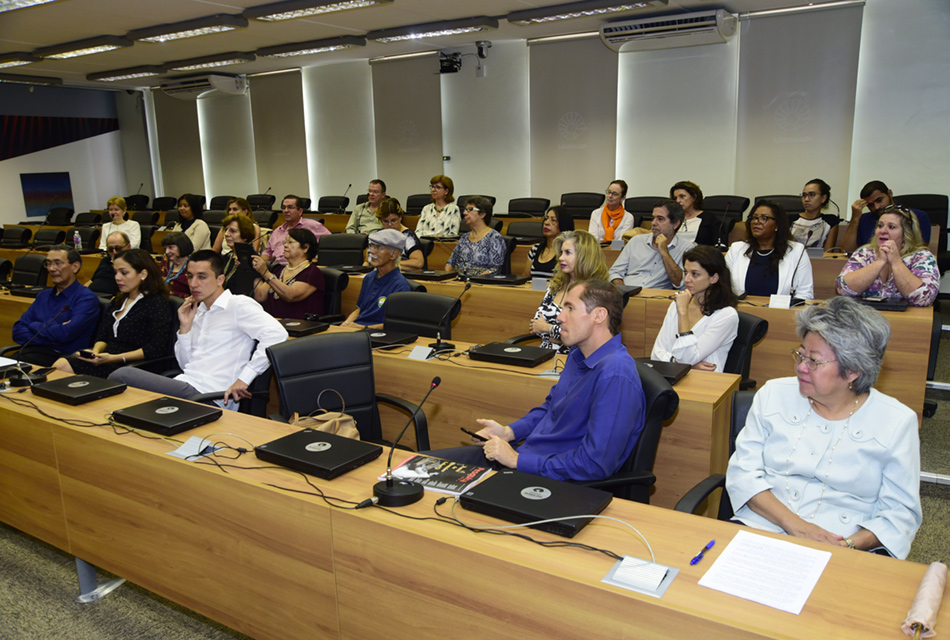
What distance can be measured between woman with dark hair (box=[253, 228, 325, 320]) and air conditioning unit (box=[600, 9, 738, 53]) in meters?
4.60

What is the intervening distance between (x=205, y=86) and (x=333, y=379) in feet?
30.8

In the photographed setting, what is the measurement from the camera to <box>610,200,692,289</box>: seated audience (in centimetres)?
453

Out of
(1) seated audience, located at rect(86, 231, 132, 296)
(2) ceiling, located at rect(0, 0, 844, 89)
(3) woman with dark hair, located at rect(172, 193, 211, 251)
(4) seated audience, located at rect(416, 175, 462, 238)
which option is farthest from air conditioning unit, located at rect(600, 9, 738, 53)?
(1) seated audience, located at rect(86, 231, 132, 296)

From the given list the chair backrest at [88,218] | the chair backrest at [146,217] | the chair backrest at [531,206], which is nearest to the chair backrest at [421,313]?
the chair backrest at [531,206]

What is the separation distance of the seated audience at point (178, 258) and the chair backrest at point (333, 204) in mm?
4373

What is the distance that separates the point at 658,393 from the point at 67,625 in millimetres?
2131

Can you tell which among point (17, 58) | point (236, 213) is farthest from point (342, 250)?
point (17, 58)

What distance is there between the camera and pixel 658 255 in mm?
4605

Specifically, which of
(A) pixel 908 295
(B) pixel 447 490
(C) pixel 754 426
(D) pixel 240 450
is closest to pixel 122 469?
(D) pixel 240 450

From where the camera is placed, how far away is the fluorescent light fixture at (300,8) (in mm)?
5922

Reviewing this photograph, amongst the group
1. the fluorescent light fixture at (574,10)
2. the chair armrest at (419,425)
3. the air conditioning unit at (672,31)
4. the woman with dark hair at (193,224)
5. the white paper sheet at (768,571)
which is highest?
the fluorescent light fixture at (574,10)

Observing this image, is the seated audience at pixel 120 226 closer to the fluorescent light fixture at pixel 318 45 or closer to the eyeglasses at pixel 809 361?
the fluorescent light fixture at pixel 318 45

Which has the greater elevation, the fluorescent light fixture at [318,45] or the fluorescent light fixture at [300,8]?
the fluorescent light fixture at [318,45]

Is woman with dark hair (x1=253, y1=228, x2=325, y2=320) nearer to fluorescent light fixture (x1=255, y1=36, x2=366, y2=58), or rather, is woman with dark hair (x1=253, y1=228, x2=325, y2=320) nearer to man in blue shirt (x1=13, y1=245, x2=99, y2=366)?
man in blue shirt (x1=13, y1=245, x2=99, y2=366)
